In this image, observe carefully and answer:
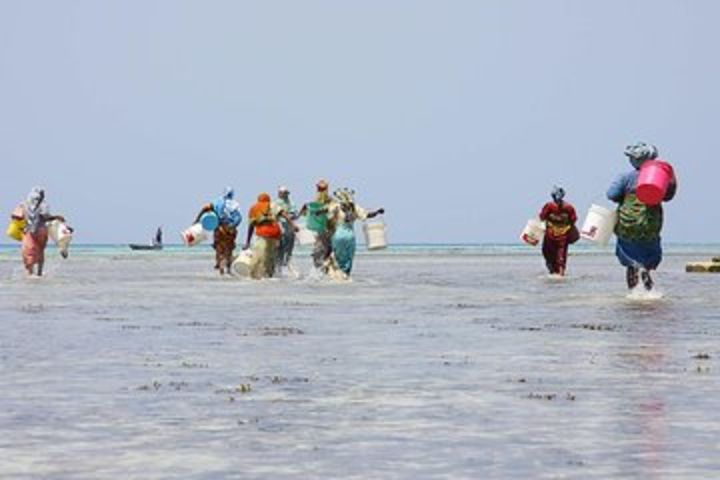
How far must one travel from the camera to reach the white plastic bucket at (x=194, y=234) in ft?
117

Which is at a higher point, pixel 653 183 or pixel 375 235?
pixel 653 183

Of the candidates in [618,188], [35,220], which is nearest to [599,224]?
[618,188]

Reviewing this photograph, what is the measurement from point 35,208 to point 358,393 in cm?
2422

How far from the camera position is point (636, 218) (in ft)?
76.2

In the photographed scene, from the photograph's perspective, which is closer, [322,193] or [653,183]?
[653,183]

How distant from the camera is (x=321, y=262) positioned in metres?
32.6

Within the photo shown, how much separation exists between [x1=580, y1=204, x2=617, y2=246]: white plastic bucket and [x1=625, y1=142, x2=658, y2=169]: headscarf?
1.95 meters

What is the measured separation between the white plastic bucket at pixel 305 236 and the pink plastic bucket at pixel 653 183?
10.1 metres

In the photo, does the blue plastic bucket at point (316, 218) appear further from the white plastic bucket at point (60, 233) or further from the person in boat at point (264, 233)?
the white plastic bucket at point (60, 233)

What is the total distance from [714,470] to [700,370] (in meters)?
5.02

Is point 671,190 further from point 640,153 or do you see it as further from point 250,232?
point 250,232

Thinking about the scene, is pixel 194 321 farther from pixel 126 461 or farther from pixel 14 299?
pixel 126 461

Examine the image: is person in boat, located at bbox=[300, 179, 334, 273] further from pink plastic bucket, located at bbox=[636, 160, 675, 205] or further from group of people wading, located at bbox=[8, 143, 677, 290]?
pink plastic bucket, located at bbox=[636, 160, 675, 205]

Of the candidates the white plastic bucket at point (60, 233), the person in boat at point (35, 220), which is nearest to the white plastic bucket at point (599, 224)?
the person in boat at point (35, 220)
